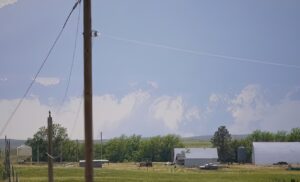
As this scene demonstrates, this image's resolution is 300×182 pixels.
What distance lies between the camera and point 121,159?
5679 inches

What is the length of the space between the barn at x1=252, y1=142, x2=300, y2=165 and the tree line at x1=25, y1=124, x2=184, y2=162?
26.1m

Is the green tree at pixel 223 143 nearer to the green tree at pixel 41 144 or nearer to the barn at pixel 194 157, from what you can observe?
the barn at pixel 194 157

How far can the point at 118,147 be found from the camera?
5807 inches

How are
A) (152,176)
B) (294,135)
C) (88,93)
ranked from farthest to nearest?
1. (294,135)
2. (152,176)
3. (88,93)

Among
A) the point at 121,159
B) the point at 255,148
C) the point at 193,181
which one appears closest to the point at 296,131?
the point at 255,148

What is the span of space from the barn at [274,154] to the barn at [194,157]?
935 centimetres

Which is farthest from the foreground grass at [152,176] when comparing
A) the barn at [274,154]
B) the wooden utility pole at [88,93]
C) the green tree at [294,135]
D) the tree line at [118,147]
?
the green tree at [294,135]

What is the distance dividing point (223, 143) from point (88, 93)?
120 m

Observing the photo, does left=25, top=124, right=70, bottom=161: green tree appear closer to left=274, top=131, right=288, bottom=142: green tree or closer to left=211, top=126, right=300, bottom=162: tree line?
A: left=211, top=126, right=300, bottom=162: tree line

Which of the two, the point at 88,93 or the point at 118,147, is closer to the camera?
the point at 88,93

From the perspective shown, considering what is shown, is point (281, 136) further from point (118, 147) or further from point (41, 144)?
point (41, 144)

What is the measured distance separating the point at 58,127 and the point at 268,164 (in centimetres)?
5289

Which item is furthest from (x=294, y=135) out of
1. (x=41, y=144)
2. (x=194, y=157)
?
(x=41, y=144)

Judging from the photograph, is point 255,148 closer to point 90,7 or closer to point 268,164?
point 268,164
